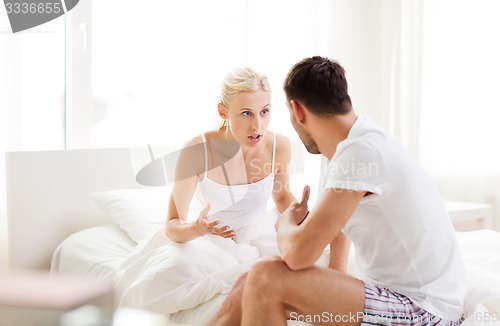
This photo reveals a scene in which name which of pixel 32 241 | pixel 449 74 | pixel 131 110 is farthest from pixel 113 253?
pixel 449 74

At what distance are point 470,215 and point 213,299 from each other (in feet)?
6.03

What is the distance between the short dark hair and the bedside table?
179 centimetres

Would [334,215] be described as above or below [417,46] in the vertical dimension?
below

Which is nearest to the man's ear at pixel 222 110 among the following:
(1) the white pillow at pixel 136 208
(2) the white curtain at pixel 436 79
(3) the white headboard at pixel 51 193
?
(1) the white pillow at pixel 136 208

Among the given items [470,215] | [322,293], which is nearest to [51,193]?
[322,293]

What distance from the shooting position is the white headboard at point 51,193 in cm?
294

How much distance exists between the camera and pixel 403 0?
4.26 metres

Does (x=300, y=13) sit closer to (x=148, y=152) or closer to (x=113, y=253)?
(x=148, y=152)

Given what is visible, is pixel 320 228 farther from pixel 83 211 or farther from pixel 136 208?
pixel 83 211

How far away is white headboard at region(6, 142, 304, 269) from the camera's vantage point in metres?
2.94

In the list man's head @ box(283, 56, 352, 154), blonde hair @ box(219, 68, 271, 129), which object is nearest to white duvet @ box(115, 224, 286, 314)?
blonde hair @ box(219, 68, 271, 129)

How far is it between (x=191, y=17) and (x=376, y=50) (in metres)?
1.30

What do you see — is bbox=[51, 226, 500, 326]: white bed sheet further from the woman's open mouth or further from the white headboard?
the woman's open mouth

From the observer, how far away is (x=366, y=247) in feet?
6.28
